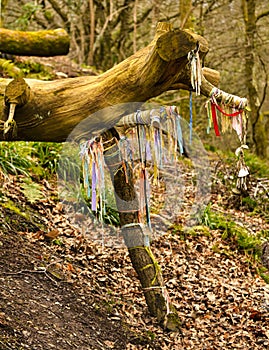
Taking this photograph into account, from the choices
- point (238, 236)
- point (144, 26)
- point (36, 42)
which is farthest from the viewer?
point (144, 26)

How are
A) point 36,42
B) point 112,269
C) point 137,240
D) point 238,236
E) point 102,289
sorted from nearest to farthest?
point 137,240
point 102,289
point 112,269
point 36,42
point 238,236

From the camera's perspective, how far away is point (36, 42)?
22.7ft

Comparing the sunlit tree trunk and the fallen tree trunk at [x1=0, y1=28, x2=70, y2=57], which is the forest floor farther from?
the sunlit tree trunk

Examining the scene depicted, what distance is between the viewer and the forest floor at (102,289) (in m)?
4.29

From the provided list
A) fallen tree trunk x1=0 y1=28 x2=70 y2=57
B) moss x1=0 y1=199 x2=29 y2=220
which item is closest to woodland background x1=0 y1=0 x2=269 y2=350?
moss x1=0 y1=199 x2=29 y2=220

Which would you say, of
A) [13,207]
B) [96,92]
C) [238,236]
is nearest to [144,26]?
[238,236]

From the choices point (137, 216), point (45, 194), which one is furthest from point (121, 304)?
point (45, 194)

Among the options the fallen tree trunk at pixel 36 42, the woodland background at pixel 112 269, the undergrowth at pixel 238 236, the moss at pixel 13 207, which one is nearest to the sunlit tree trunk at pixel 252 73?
the woodland background at pixel 112 269

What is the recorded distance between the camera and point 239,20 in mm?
13766

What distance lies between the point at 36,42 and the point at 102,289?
345 cm

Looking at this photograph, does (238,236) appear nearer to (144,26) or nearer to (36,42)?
(36,42)

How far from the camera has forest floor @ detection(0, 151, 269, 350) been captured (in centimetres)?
429

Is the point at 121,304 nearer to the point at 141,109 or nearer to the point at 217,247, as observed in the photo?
the point at 141,109

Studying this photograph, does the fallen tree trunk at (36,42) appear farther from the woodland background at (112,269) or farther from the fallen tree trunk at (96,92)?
the fallen tree trunk at (96,92)
